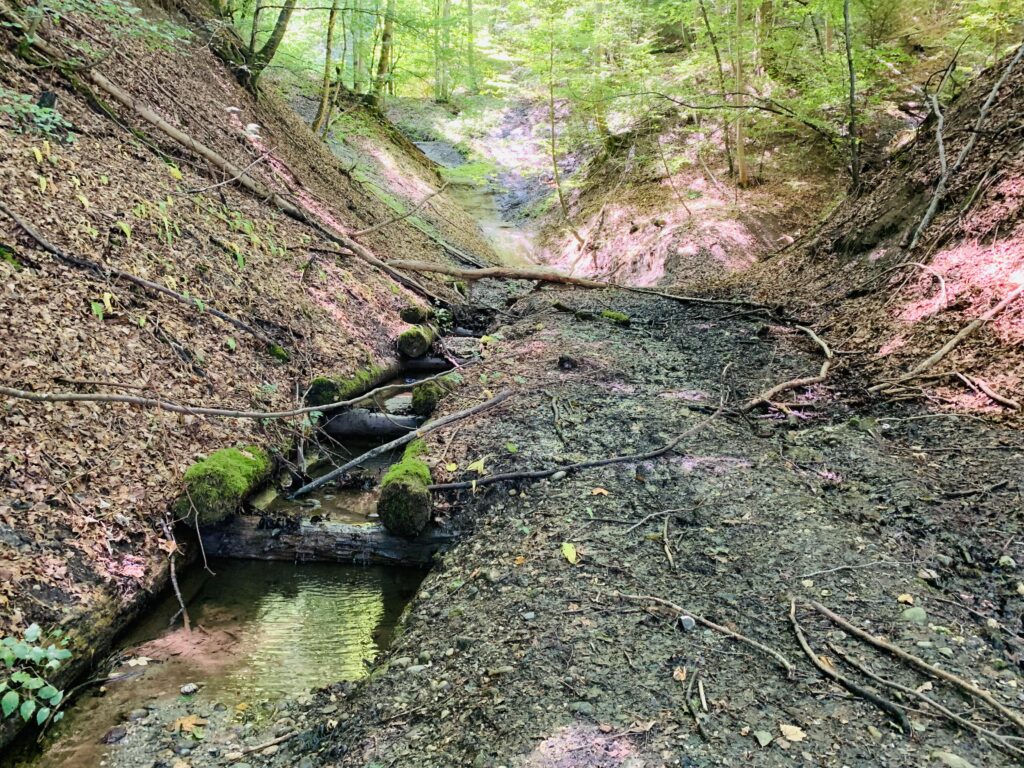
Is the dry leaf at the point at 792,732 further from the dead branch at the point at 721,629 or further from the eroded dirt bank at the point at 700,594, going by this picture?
the dead branch at the point at 721,629

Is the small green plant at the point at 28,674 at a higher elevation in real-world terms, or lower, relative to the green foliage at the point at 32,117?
lower

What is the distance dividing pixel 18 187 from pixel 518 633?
18.6 ft

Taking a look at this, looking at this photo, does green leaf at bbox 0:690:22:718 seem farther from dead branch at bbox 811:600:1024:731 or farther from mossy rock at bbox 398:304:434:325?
mossy rock at bbox 398:304:434:325

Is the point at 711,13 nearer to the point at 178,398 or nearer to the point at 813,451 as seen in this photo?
the point at 813,451

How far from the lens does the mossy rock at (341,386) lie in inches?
257

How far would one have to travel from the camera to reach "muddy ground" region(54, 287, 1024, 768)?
2863mm

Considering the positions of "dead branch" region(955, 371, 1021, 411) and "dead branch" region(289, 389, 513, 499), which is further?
"dead branch" region(289, 389, 513, 499)

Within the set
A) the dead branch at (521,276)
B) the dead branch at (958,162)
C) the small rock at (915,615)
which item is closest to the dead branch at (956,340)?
the dead branch at (958,162)

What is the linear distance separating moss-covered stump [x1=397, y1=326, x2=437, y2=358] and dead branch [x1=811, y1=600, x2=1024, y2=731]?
21.6 feet

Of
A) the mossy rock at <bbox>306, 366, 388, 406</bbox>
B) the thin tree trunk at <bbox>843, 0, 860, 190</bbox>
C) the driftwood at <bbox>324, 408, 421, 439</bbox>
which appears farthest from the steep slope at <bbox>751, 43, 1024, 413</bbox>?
the mossy rock at <bbox>306, 366, 388, 406</bbox>

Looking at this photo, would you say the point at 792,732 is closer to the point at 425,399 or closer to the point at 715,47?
the point at 425,399

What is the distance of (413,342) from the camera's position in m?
9.01

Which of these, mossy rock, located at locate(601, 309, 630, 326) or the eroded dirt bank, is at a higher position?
mossy rock, located at locate(601, 309, 630, 326)

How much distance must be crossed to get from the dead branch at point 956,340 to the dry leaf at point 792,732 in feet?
15.2
